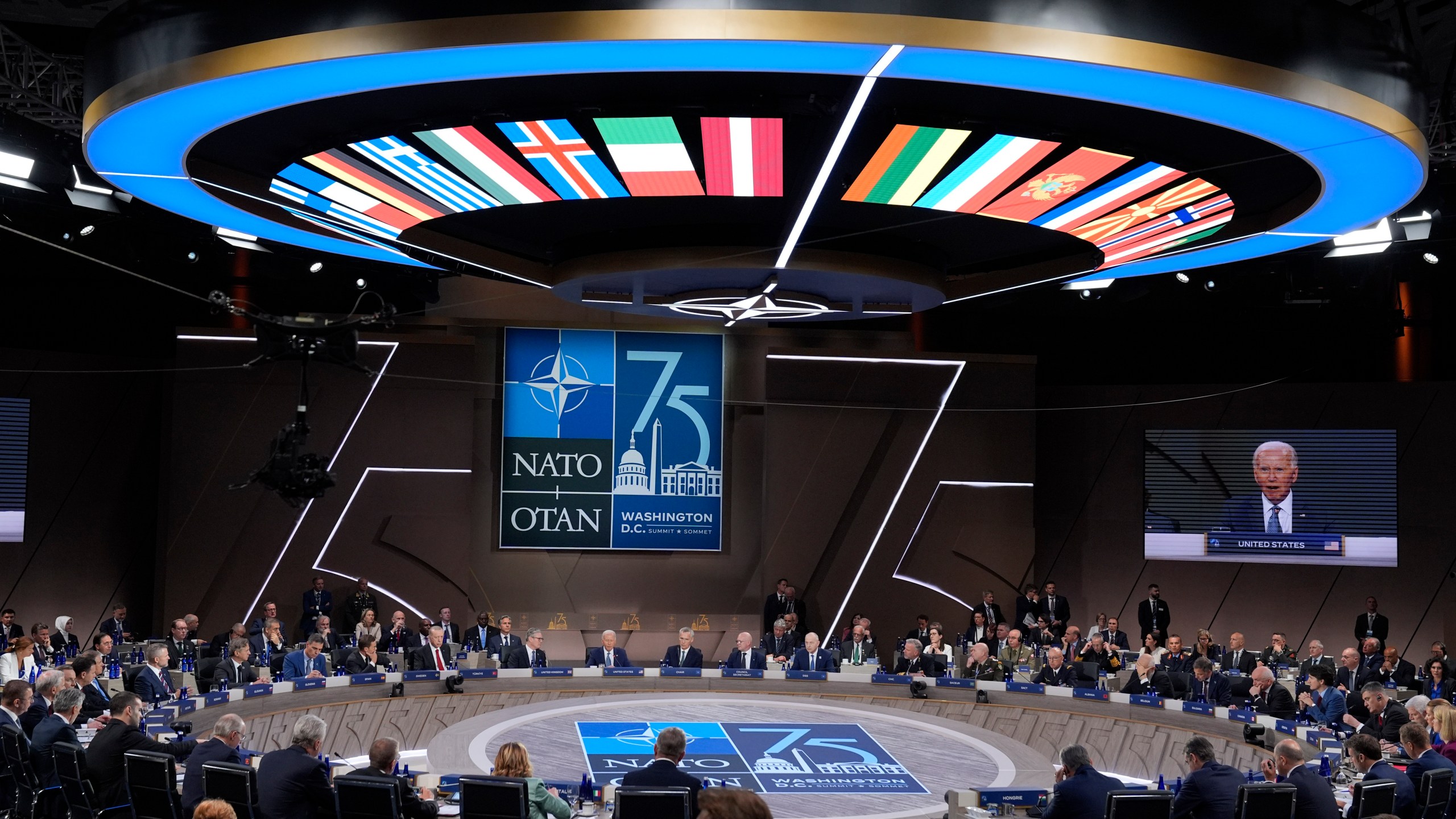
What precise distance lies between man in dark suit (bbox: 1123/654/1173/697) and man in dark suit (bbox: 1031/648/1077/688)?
58cm

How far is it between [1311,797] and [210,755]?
19.8 feet

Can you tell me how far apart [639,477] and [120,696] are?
10.9 metres

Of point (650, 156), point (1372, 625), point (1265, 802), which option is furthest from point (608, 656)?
point (1372, 625)

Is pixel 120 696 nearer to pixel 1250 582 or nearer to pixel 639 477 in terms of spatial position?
pixel 639 477

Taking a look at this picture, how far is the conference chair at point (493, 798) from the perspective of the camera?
20.2 ft

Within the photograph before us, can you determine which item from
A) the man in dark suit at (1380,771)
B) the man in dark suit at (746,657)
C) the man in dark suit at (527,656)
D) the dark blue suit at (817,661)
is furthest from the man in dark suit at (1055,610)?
the man in dark suit at (1380,771)

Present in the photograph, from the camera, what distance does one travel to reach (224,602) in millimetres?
16250

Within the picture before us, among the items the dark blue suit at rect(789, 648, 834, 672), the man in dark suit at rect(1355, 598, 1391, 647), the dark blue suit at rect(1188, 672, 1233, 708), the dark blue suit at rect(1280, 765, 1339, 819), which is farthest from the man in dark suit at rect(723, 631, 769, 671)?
the man in dark suit at rect(1355, 598, 1391, 647)

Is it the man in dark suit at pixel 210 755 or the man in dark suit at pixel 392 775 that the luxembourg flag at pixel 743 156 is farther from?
the man in dark suit at pixel 210 755

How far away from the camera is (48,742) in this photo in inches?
295

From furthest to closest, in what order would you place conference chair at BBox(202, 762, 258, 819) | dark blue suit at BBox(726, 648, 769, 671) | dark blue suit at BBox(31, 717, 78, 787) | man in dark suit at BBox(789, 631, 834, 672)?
1. man in dark suit at BBox(789, 631, 834, 672)
2. dark blue suit at BBox(726, 648, 769, 671)
3. dark blue suit at BBox(31, 717, 78, 787)
4. conference chair at BBox(202, 762, 258, 819)

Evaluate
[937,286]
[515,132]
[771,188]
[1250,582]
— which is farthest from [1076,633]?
[515,132]

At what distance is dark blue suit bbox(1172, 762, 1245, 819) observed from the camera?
6.56 metres

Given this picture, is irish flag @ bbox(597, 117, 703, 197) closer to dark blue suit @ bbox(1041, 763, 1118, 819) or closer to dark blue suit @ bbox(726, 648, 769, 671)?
dark blue suit @ bbox(1041, 763, 1118, 819)
